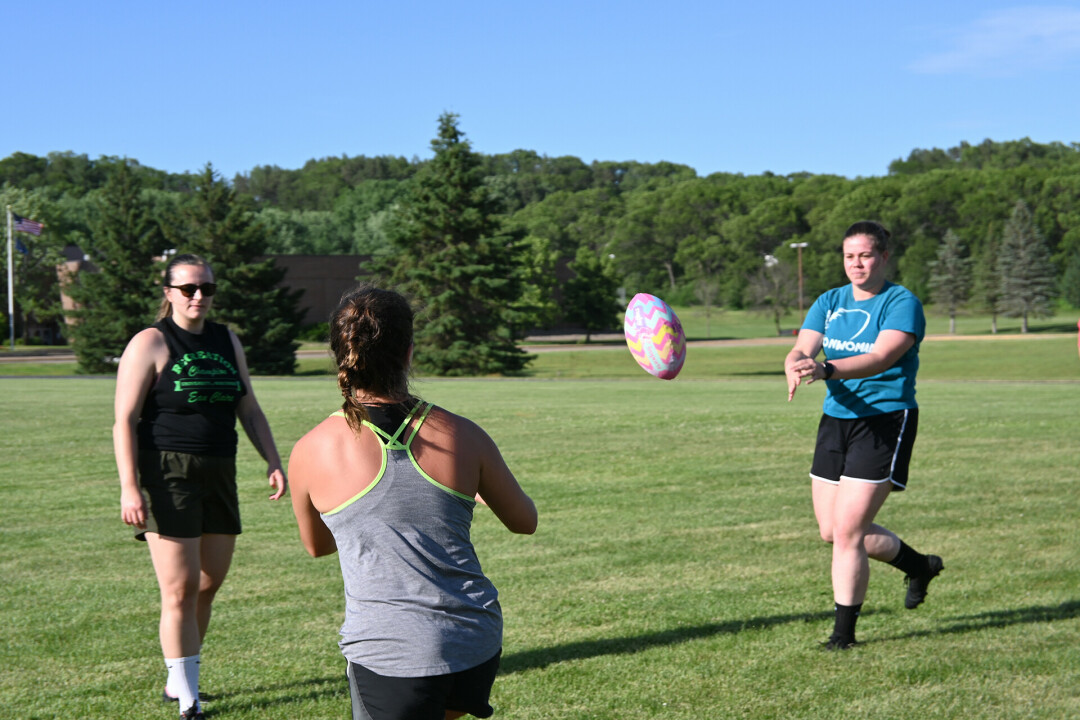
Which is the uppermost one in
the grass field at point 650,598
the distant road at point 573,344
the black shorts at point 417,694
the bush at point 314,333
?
the black shorts at point 417,694

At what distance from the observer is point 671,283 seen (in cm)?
11650

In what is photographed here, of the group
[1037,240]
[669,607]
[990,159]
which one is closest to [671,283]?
[1037,240]

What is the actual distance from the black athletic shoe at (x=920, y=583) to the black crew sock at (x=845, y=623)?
76 centimetres

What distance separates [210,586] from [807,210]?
13538 cm

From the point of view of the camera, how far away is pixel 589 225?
125875 mm

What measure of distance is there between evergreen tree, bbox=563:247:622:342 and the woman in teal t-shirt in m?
67.9

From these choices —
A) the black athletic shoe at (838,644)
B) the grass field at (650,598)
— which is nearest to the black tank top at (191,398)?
the grass field at (650,598)

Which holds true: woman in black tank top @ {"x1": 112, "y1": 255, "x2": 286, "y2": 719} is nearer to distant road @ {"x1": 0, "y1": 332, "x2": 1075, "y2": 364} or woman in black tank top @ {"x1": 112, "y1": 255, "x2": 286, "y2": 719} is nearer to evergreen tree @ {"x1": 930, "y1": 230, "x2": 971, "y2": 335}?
distant road @ {"x1": 0, "y1": 332, "x2": 1075, "y2": 364}

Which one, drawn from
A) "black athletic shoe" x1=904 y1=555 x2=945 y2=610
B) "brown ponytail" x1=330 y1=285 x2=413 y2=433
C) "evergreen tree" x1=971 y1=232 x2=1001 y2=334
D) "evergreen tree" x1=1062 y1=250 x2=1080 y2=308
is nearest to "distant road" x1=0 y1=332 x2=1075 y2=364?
"evergreen tree" x1=971 y1=232 x2=1001 y2=334

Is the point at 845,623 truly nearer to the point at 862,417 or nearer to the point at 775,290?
the point at 862,417

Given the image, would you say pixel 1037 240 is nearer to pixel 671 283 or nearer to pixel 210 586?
pixel 671 283

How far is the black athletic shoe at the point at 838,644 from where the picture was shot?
5609mm

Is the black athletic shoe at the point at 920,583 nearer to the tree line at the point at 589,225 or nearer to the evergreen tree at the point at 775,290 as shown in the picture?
the tree line at the point at 589,225

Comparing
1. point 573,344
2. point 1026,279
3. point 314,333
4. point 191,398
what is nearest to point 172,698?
point 191,398
